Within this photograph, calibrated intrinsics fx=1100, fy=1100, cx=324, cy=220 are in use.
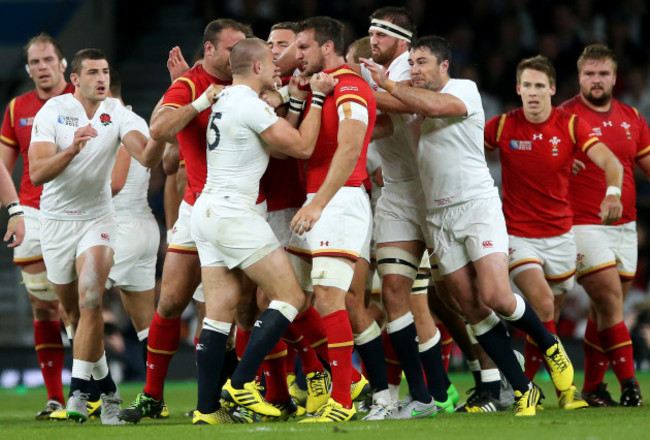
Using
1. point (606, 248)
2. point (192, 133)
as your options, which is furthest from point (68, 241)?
point (606, 248)

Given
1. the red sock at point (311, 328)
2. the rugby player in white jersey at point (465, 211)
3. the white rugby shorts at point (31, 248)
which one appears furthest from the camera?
the white rugby shorts at point (31, 248)

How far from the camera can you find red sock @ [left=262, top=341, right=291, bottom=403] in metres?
8.28

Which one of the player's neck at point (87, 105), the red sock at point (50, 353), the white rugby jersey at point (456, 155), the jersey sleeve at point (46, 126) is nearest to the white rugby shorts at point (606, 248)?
the white rugby jersey at point (456, 155)

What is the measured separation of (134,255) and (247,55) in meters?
3.06

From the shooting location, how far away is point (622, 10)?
695 inches

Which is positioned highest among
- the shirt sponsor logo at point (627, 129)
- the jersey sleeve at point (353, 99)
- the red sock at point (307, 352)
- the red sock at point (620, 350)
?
the jersey sleeve at point (353, 99)

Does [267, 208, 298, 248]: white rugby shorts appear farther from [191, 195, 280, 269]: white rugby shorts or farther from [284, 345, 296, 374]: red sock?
[284, 345, 296, 374]: red sock

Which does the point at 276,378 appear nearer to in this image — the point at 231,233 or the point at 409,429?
the point at 231,233

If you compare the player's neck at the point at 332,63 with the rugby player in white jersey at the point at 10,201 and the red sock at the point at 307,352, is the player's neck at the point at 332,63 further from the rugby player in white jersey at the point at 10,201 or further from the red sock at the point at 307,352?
the rugby player in white jersey at the point at 10,201

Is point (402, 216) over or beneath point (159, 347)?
over

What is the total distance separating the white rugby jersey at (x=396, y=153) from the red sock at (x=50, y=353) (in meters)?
3.36

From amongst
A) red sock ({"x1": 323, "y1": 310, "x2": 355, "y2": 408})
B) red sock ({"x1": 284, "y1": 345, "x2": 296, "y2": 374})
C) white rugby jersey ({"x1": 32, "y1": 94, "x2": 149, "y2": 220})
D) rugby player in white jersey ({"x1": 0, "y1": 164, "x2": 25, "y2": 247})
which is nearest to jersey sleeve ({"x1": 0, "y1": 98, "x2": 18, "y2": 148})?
white rugby jersey ({"x1": 32, "y1": 94, "x2": 149, "y2": 220})

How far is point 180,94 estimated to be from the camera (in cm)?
793

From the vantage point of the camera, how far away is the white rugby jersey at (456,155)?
8023mm
